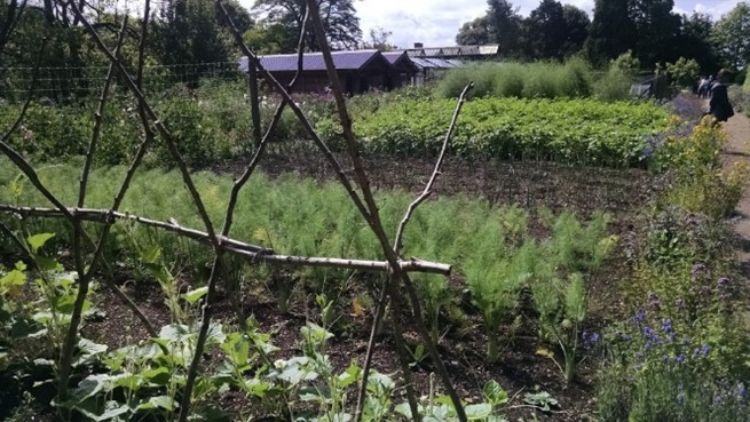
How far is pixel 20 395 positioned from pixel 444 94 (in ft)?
56.5

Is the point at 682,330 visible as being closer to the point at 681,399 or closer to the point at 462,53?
the point at 681,399

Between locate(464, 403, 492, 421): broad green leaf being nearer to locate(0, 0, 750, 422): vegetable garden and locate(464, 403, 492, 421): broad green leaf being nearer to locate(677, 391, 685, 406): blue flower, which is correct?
locate(0, 0, 750, 422): vegetable garden

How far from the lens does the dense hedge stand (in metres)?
8.36

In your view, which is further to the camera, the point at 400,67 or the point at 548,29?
the point at 548,29

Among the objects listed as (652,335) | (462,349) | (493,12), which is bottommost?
(462,349)

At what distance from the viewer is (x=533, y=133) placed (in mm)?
8914

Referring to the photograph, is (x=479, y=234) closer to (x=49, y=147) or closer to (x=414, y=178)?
(x=414, y=178)

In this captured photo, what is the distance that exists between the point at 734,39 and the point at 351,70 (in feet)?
125

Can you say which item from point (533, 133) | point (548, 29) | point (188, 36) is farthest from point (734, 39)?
point (533, 133)

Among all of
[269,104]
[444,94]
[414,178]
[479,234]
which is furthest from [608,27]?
[479,234]

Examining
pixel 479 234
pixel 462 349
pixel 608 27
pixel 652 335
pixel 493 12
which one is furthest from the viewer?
pixel 493 12

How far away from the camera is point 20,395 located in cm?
211

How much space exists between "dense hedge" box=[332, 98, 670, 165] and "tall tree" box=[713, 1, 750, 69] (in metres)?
44.4

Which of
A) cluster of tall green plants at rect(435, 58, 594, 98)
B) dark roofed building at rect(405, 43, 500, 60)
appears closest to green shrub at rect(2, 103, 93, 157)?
cluster of tall green plants at rect(435, 58, 594, 98)
